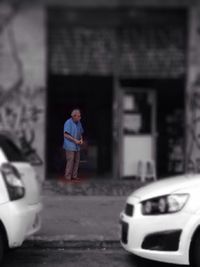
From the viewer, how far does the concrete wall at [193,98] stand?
43.8ft

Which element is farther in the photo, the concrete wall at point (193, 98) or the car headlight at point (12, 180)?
the concrete wall at point (193, 98)

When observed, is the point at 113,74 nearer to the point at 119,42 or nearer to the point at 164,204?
the point at 119,42

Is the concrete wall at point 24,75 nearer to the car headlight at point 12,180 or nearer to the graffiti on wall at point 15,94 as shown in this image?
the graffiti on wall at point 15,94

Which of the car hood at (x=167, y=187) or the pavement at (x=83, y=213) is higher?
the car hood at (x=167, y=187)

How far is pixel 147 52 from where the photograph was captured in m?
13.5

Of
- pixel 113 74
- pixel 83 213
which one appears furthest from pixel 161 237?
pixel 113 74

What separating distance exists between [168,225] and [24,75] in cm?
780

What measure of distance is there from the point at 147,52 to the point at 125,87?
89 cm

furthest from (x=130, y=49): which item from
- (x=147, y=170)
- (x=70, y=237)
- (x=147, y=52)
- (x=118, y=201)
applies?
(x=70, y=237)

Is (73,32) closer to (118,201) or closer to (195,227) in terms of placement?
(118,201)

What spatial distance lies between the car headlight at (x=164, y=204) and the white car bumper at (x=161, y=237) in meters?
0.06

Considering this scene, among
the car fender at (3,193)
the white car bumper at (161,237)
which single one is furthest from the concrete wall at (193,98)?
the car fender at (3,193)

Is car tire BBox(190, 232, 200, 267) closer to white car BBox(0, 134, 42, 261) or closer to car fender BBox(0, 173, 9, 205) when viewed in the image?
white car BBox(0, 134, 42, 261)

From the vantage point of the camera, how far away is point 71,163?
2.41m
